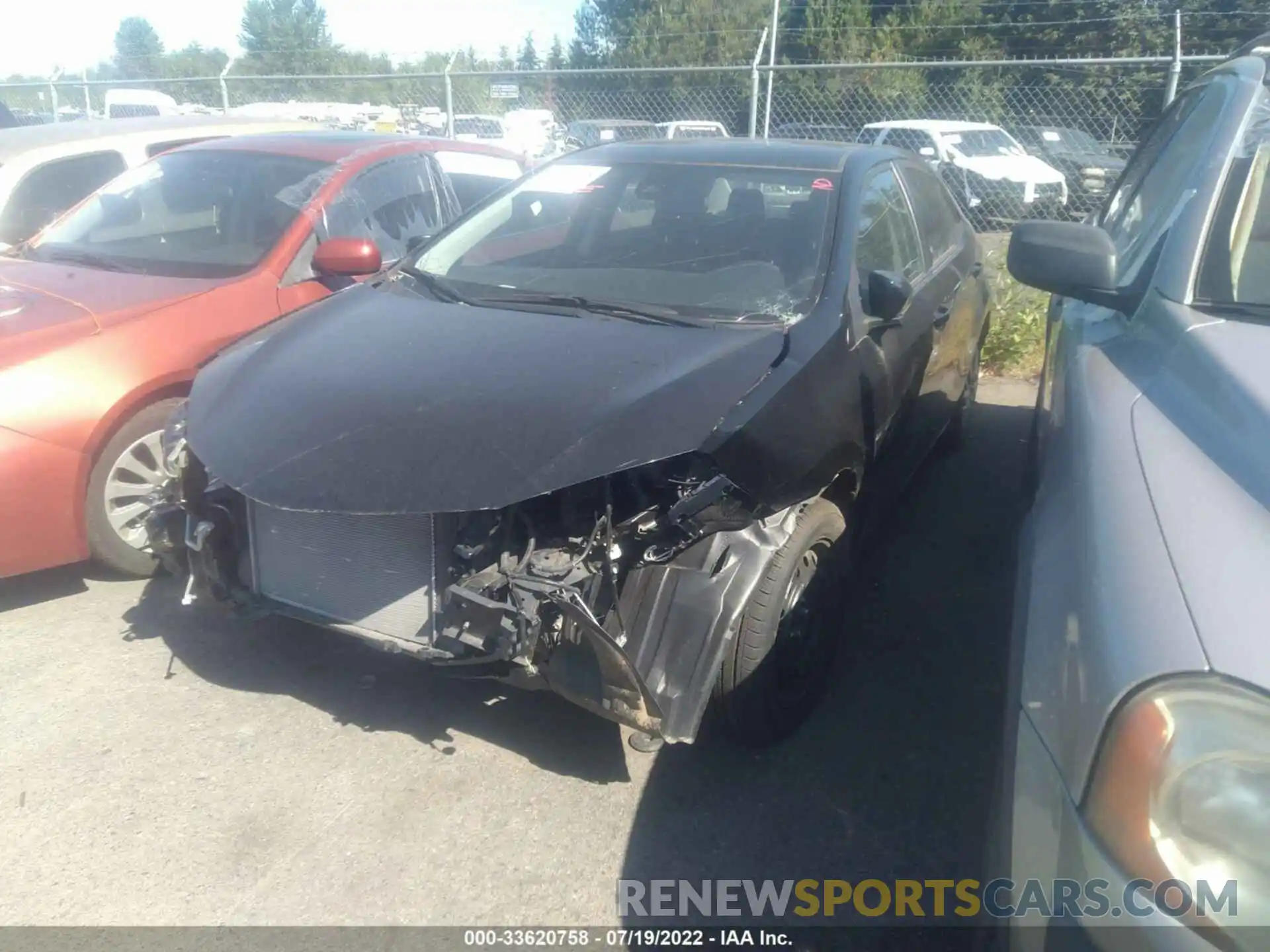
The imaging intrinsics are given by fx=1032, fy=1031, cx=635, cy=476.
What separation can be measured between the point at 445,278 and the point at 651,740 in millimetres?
1904

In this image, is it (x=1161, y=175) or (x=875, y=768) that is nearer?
(x=875, y=768)

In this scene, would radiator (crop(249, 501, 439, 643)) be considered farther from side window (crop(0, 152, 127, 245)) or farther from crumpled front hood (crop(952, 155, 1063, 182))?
crumpled front hood (crop(952, 155, 1063, 182))

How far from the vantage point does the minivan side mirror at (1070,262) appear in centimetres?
258

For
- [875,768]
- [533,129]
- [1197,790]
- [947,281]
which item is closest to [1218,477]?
[1197,790]

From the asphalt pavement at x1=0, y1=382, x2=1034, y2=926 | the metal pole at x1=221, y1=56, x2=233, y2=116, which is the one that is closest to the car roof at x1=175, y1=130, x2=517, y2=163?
the asphalt pavement at x1=0, y1=382, x2=1034, y2=926

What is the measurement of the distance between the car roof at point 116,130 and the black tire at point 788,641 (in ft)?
16.5

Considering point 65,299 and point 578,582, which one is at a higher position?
point 65,299

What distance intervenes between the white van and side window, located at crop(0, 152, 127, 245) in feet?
55.1

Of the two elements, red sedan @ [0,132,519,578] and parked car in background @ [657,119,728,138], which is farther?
parked car in background @ [657,119,728,138]

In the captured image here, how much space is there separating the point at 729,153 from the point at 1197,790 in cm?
311

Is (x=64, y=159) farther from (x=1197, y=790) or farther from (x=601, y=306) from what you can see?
(x=1197, y=790)

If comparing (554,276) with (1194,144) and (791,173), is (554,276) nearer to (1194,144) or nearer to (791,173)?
(791,173)

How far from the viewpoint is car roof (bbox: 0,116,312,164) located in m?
5.84

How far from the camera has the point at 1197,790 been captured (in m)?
1.33
